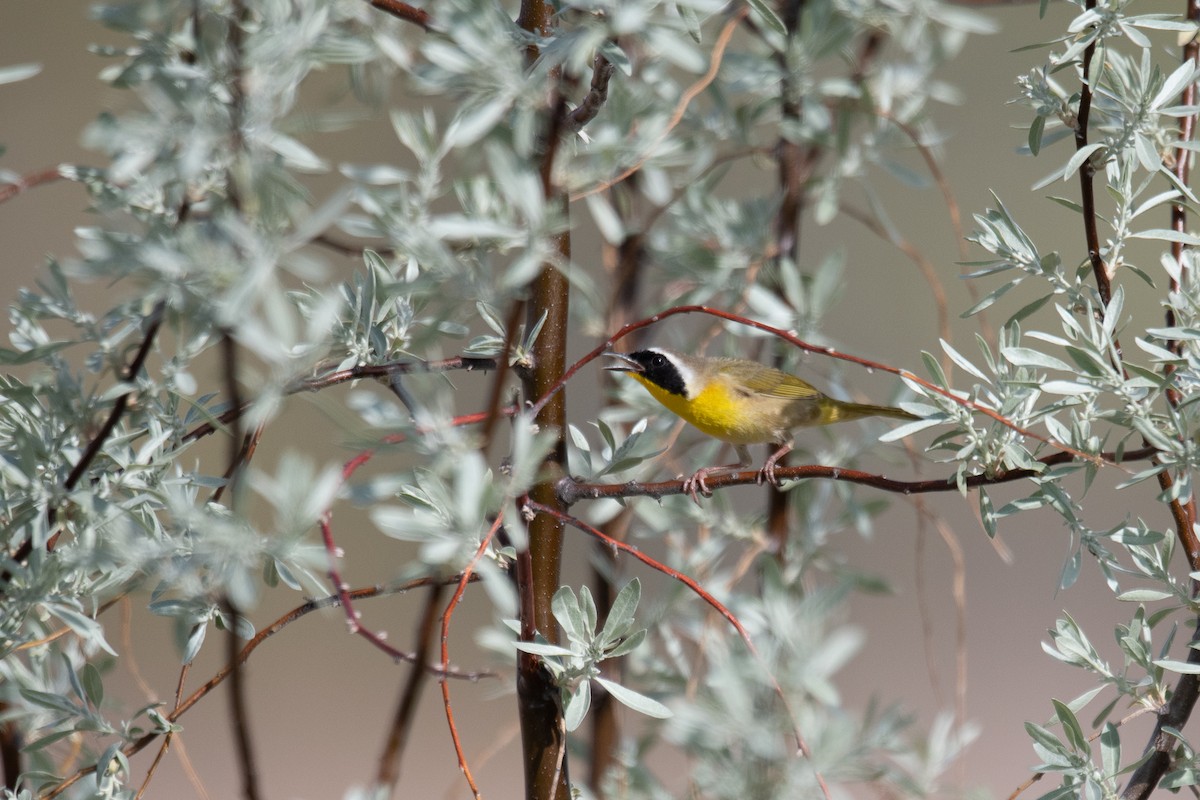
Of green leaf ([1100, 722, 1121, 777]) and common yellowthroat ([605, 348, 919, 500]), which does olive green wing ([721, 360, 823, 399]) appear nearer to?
common yellowthroat ([605, 348, 919, 500])

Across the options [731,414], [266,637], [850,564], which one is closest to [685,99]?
[266,637]

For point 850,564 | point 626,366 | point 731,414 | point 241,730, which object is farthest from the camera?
point 850,564

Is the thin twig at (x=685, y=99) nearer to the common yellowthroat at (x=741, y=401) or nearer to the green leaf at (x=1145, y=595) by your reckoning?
the green leaf at (x=1145, y=595)

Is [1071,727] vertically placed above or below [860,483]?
below

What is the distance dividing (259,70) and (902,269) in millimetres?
4924

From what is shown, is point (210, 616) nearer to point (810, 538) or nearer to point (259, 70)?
point (259, 70)

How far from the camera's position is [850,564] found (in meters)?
4.00

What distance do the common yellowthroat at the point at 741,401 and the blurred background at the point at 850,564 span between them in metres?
1.70

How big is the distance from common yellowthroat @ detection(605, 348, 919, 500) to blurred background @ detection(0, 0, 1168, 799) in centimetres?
170

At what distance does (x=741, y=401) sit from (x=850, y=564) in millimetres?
1969

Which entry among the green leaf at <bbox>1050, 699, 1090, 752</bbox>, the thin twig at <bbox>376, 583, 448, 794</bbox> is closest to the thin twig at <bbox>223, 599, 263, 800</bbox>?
the thin twig at <bbox>376, 583, 448, 794</bbox>

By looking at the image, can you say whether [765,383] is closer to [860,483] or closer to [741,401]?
[741,401]

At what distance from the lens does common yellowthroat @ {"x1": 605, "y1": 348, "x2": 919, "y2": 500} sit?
214 centimetres

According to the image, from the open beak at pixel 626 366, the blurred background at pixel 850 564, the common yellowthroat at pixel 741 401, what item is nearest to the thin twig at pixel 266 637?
the open beak at pixel 626 366
